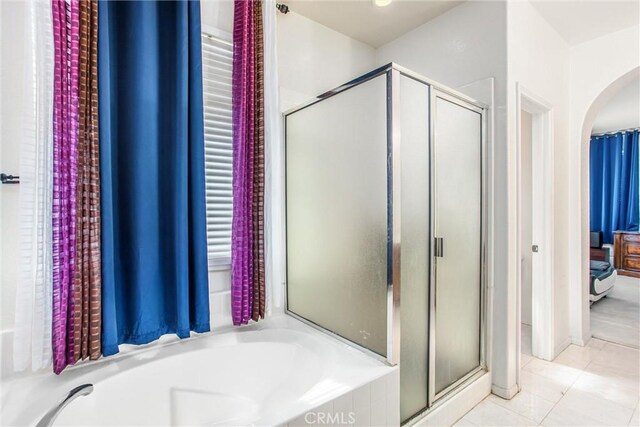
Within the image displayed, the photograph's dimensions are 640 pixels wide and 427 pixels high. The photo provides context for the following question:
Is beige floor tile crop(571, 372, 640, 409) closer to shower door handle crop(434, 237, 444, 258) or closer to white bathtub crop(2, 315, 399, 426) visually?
shower door handle crop(434, 237, 444, 258)

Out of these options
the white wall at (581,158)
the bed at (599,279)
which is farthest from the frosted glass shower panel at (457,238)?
the bed at (599,279)

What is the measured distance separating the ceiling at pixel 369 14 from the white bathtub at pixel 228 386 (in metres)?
2.18

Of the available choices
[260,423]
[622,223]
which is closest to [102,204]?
[260,423]

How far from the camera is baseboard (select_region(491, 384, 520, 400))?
1.93 metres

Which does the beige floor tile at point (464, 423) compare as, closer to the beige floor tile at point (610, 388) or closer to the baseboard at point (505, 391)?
the baseboard at point (505, 391)

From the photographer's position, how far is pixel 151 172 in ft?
4.60

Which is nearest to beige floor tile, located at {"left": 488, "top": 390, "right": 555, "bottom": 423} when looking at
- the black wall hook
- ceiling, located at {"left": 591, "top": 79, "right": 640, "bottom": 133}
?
the black wall hook

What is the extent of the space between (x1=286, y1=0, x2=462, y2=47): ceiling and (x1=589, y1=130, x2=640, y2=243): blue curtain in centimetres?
571

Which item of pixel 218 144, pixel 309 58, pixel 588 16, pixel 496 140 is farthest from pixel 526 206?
pixel 218 144

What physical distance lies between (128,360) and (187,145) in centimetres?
104

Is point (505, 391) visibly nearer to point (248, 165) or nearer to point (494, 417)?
point (494, 417)

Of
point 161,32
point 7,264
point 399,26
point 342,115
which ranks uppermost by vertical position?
point 399,26

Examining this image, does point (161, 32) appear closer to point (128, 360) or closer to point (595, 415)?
point (128, 360)

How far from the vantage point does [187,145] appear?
4.85 ft
